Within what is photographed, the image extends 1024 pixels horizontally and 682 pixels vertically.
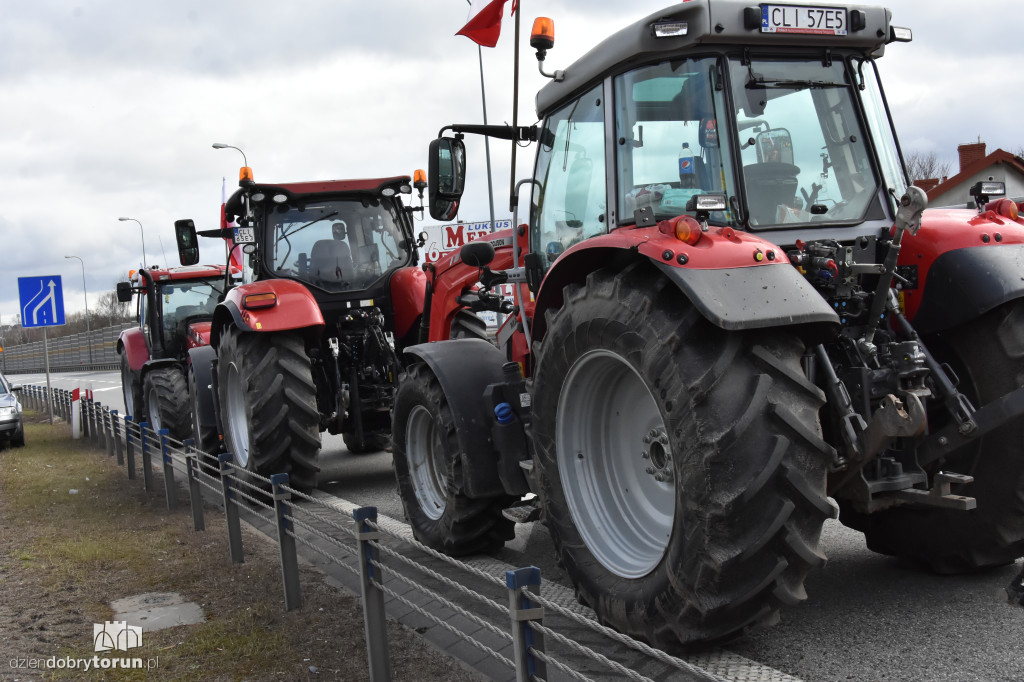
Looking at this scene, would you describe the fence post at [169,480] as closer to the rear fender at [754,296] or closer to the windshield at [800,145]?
the rear fender at [754,296]

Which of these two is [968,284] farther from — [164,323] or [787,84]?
[164,323]

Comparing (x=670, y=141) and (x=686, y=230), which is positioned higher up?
(x=670, y=141)

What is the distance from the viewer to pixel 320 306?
8898 mm

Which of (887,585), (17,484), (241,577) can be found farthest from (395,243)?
(887,585)

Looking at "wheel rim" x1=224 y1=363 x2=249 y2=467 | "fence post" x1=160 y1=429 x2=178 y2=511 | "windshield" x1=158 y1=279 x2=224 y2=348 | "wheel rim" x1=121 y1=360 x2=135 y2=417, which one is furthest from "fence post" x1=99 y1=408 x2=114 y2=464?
"fence post" x1=160 y1=429 x2=178 y2=511

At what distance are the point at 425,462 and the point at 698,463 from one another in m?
3.10

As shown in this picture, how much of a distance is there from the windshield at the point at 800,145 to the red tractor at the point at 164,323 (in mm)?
9429

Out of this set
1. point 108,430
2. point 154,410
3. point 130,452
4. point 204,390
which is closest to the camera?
point 204,390

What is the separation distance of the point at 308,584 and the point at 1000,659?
12.0 ft

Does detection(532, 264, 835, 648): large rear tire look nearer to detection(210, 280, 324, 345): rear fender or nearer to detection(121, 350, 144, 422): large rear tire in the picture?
detection(210, 280, 324, 345): rear fender

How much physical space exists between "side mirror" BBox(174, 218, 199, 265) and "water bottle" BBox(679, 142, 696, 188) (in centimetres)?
738

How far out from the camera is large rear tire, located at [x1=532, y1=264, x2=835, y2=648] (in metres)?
3.32

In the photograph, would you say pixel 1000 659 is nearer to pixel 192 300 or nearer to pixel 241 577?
pixel 241 577

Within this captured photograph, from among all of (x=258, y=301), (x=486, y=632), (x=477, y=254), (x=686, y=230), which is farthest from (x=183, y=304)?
(x=686, y=230)
